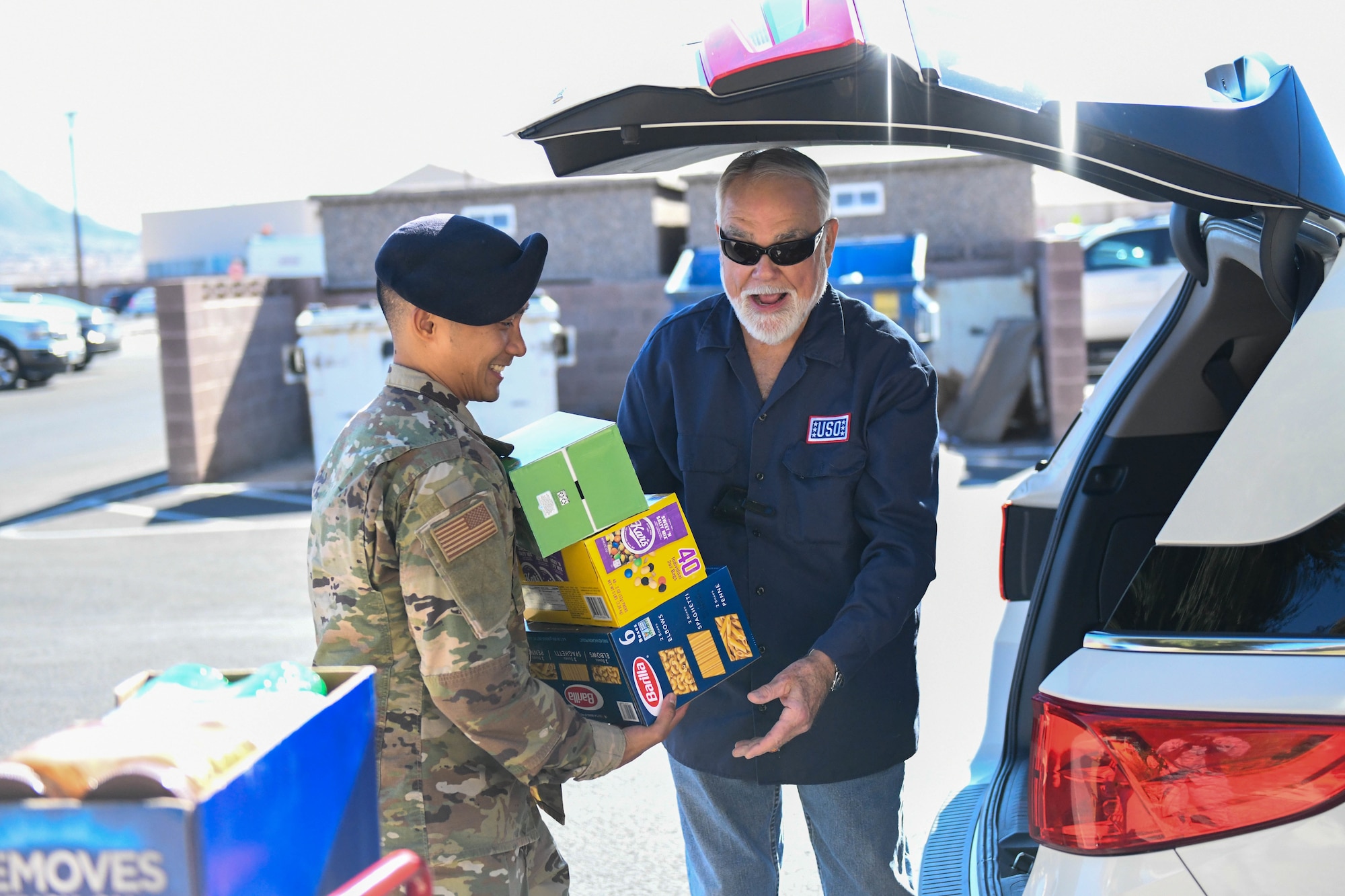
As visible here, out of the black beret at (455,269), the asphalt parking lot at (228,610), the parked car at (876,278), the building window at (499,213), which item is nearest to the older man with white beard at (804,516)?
the black beret at (455,269)

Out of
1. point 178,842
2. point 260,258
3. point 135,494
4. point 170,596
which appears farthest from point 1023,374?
point 260,258

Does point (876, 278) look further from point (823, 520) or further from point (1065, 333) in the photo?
point (823, 520)

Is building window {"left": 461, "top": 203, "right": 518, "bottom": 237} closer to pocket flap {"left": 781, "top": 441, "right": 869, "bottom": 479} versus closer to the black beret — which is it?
pocket flap {"left": 781, "top": 441, "right": 869, "bottom": 479}

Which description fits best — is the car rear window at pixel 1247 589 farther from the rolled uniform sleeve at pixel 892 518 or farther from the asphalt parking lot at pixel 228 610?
the asphalt parking lot at pixel 228 610

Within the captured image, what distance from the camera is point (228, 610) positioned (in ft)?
22.9

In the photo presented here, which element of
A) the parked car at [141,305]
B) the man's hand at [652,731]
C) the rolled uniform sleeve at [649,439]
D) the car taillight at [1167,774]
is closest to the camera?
the car taillight at [1167,774]

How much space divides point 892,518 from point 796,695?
0.43 metres

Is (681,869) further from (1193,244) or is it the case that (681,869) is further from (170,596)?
(170,596)

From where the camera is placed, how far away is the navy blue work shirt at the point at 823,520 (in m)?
2.46

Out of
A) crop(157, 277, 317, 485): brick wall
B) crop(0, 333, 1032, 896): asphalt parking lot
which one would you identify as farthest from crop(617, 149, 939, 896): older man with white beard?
crop(157, 277, 317, 485): brick wall

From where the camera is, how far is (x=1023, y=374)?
1145 cm

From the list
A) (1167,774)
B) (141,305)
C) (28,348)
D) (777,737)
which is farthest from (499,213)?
(141,305)

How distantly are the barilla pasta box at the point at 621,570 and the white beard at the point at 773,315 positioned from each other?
0.46m

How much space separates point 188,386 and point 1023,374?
318 inches
